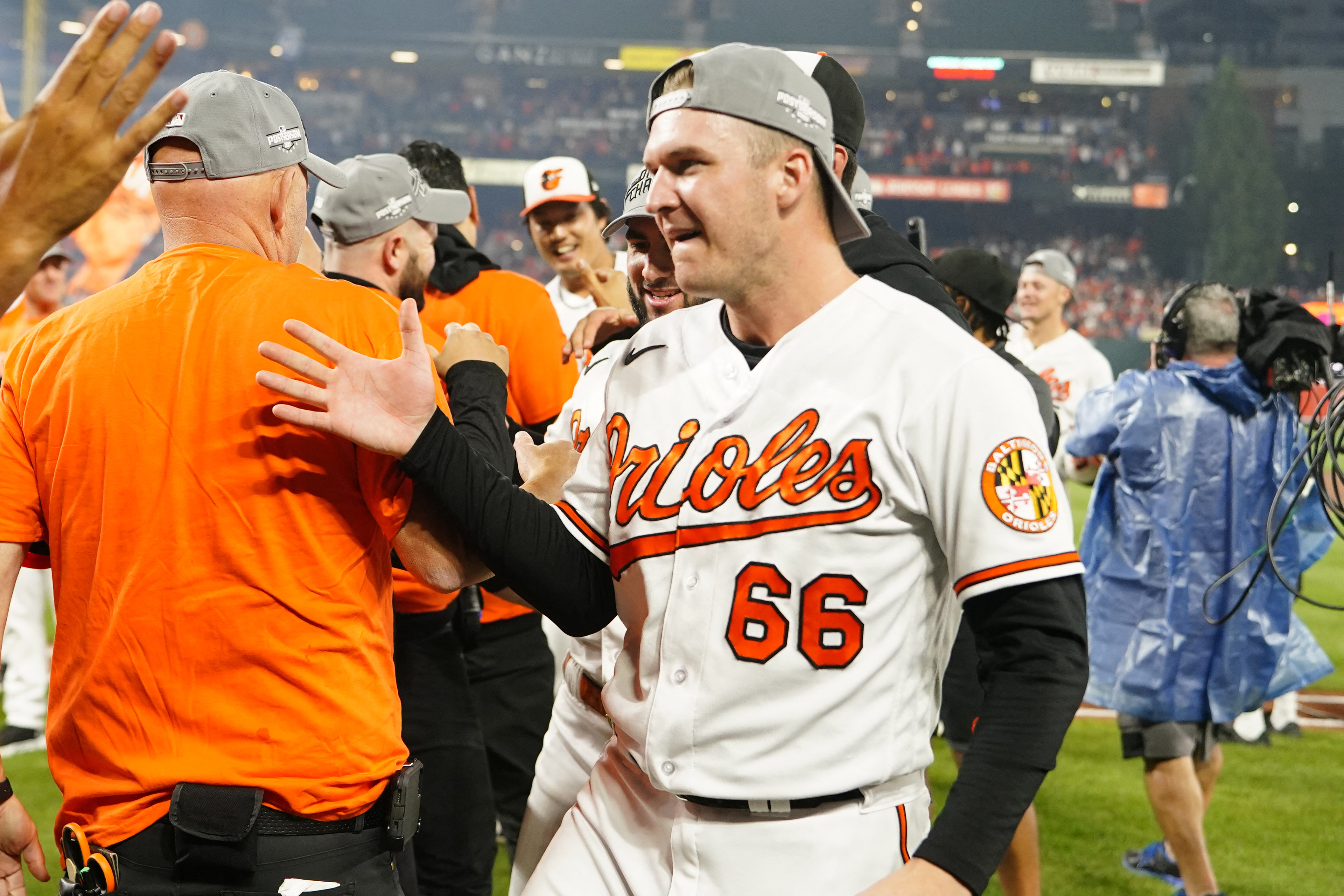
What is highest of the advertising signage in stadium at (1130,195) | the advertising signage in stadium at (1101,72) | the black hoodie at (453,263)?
the advertising signage in stadium at (1101,72)

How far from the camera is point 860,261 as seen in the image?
2377 mm

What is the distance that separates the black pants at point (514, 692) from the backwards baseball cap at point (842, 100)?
2009 millimetres

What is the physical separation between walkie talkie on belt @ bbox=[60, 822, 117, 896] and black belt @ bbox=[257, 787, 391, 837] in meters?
0.24

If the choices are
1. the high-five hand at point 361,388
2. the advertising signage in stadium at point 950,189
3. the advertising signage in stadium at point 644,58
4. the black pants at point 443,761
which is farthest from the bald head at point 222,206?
the advertising signage in stadium at point 644,58

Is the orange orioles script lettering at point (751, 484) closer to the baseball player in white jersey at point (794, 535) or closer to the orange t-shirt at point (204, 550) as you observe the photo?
the baseball player in white jersey at point (794, 535)

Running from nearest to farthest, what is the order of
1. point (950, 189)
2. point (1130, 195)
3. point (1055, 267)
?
point (1055, 267) < point (1130, 195) < point (950, 189)

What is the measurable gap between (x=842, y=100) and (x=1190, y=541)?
282 cm

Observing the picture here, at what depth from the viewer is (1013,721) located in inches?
63.6

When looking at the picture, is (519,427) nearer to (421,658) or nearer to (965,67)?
(421,658)

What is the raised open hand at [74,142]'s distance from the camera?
1208 mm

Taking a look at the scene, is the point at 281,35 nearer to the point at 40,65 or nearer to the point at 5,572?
the point at 40,65

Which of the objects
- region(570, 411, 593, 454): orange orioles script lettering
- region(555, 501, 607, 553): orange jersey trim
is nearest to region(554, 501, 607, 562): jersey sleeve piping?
region(555, 501, 607, 553): orange jersey trim

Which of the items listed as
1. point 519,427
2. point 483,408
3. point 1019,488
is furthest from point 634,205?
point 1019,488

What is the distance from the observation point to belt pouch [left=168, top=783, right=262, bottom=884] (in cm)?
182
